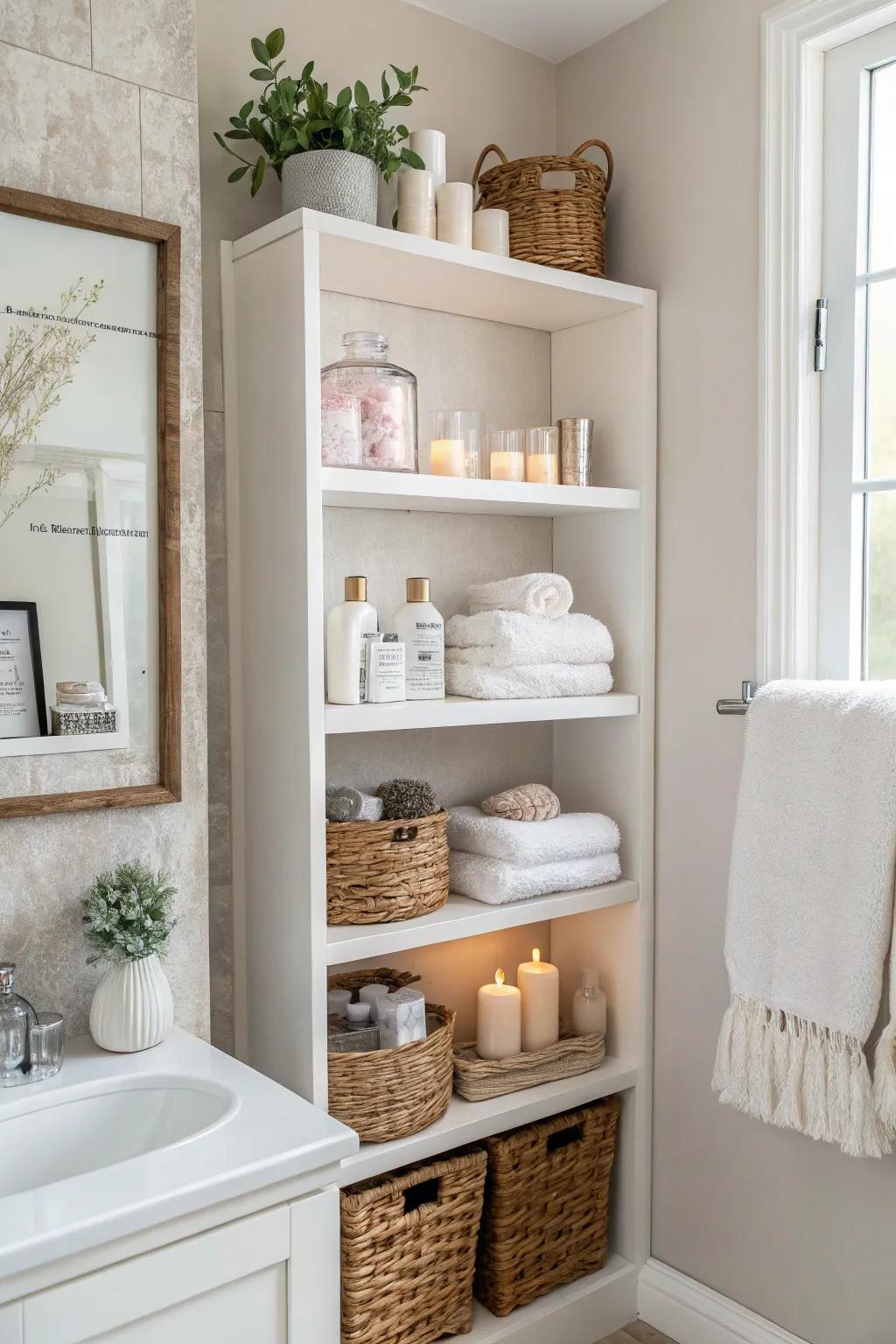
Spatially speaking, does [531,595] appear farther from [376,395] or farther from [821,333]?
[821,333]

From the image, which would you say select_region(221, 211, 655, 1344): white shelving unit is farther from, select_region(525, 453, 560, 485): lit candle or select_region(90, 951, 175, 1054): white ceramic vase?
select_region(90, 951, 175, 1054): white ceramic vase

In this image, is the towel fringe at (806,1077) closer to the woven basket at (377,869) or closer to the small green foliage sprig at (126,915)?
the woven basket at (377,869)

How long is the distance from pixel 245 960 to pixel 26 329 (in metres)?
0.97

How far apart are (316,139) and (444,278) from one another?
0.28m

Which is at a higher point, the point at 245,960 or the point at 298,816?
the point at 298,816

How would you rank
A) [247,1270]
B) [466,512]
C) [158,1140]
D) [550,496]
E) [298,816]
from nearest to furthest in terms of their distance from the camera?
1. [247,1270]
2. [158,1140]
3. [298,816]
4. [550,496]
5. [466,512]

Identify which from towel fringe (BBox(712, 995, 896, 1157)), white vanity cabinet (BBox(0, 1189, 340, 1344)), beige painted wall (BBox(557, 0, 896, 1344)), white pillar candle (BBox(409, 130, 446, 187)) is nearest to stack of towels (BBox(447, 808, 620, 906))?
beige painted wall (BBox(557, 0, 896, 1344))

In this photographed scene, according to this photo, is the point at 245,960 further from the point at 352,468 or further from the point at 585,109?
the point at 585,109

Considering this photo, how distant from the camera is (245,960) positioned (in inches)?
68.8

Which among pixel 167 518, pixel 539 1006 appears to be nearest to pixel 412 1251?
pixel 539 1006

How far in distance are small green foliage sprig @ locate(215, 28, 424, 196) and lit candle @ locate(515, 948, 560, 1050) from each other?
4.46ft

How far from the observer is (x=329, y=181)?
5.38 feet

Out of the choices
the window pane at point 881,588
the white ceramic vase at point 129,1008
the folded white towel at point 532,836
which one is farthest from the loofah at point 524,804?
the white ceramic vase at point 129,1008

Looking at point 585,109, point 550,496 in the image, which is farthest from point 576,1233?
point 585,109
